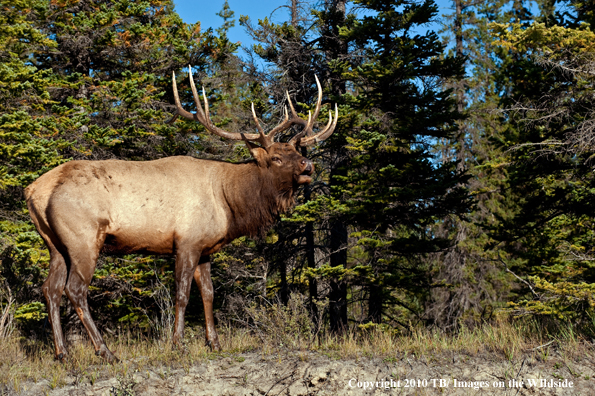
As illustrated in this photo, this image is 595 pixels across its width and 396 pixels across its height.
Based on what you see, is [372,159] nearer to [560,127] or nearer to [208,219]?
[560,127]

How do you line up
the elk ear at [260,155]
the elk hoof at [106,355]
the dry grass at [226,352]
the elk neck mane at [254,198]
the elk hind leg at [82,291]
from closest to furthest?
the dry grass at [226,352], the elk hoof at [106,355], the elk hind leg at [82,291], the elk neck mane at [254,198], the elk ear at [260,155]

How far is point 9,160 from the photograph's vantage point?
10.6 metres

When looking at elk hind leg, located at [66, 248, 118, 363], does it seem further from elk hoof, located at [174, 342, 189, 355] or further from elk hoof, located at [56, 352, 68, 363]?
elk hoof, located at [174, 342, 189, 355]

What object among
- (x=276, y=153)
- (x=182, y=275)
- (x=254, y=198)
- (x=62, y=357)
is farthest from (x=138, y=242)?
(x=276, y=153)

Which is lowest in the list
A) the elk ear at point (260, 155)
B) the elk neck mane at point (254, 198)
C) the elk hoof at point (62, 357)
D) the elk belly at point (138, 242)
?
the elk hoof at point (62, 357)

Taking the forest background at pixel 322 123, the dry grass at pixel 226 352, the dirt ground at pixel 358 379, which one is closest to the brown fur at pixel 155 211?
the dry grass at pixel 226 352

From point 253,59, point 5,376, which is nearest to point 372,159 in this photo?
point 253,59

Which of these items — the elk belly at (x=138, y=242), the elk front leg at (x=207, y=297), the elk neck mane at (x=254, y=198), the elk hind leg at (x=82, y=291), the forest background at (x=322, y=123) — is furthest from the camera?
the forest background at (x=322, y=123)

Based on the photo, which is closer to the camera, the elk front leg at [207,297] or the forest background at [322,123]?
the elk front leg at [207,297]

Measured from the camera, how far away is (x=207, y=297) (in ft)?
21.7

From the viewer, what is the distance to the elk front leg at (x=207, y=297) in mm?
6355

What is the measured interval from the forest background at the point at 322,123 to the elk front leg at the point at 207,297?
2721 mm

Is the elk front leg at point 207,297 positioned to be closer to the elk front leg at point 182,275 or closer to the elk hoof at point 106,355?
the elk front leg at point 182,275

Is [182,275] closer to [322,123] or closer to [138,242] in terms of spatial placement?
[138,242]
